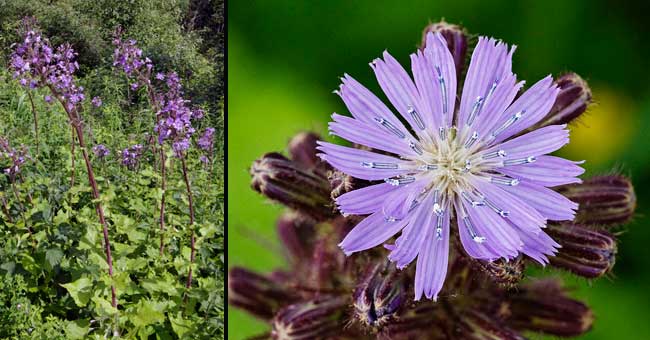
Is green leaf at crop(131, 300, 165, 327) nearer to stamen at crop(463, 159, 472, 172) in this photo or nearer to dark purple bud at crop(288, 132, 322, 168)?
dark purple bud at crop(288, 132, 322, 168)

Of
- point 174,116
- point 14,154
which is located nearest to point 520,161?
point 174,116

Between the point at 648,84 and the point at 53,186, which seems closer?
the point at 53,186

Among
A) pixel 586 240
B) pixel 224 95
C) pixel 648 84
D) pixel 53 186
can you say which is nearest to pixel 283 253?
pixel 224 95

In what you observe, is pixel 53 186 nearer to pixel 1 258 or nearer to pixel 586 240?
pixel 1 258

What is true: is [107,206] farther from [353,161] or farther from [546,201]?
[546,201]

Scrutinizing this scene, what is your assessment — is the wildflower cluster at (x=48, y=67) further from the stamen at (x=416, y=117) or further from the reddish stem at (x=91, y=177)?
the stamen at (x=416, y=117)

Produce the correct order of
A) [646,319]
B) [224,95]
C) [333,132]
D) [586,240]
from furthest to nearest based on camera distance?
[646,319] → [224,95] → [586,240] → [333,132]

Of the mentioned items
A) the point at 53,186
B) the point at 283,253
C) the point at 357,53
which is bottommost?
the point at 283,253
